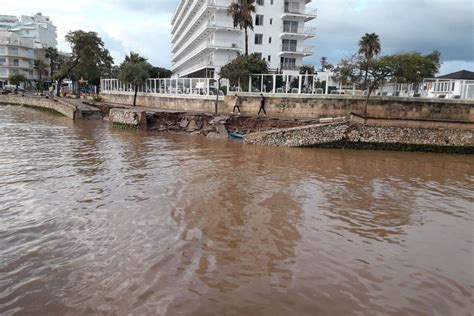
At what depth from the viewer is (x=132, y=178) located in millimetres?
12594

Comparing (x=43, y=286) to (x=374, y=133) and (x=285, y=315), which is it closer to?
(x=285, y=315)

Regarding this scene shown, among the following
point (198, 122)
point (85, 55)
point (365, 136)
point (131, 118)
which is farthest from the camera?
point (85, 55)

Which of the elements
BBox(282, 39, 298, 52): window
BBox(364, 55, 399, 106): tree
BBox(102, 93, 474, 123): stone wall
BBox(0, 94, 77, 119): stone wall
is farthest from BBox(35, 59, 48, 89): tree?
BBox(364, 55, 399, 106): tree

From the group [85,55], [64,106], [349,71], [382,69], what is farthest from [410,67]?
[85,55]

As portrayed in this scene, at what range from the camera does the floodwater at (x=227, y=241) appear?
536 centimetres

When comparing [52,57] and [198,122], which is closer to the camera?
[198,122]

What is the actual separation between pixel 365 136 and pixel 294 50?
32334 mm

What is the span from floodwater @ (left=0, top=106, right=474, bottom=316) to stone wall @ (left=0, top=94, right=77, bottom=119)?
2385 centimetres

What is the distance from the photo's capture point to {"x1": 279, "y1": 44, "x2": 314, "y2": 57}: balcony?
50.8 metres

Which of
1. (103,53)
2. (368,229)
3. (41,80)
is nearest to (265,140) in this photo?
(368,229)

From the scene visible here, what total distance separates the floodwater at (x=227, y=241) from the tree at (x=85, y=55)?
38070 millimetres

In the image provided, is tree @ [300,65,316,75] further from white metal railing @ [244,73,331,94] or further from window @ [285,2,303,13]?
white metal railing @ [244,73,331,94]

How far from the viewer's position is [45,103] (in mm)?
46594

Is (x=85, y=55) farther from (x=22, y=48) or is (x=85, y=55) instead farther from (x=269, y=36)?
(x=22, y=48)
